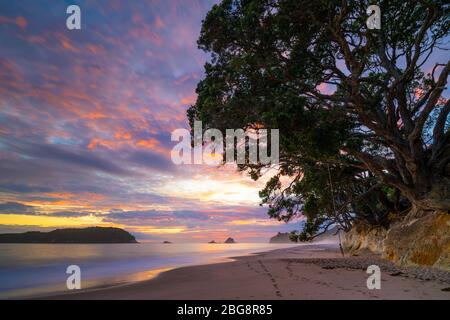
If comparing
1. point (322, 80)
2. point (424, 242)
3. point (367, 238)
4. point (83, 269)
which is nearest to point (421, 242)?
point (424, 242)

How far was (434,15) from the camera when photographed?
35.3ft

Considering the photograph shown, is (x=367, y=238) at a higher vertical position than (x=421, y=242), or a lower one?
lower

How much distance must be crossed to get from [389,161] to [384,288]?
8.85 metres

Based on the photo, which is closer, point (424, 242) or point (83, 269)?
point (424, 242)

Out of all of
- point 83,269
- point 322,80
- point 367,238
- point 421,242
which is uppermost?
point 322,80

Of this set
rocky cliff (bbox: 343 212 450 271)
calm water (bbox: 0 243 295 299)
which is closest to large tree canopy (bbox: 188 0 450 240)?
rocky cliff (bbox: 343 212 450 271)

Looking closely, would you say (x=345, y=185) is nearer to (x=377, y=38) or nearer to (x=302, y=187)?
(x=302, y=187)

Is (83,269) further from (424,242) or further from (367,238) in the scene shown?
(367,238)

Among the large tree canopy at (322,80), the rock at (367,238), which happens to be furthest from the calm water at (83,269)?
the rock at (367,238)

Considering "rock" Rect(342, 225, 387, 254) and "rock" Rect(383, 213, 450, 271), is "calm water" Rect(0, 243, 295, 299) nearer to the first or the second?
"rock" Rect(383, 213, 450, 271)

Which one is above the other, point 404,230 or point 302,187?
point 302,187

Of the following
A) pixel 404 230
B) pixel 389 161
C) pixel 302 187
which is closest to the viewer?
pixel 404 230
